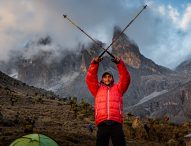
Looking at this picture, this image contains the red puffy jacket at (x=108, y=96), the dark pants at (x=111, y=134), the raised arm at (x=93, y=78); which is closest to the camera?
the dark pants at (x=111, y=134)

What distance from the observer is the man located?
12859 mm

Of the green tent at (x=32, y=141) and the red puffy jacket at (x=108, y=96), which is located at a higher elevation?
the red puffy jacket at (x=108, y=96)

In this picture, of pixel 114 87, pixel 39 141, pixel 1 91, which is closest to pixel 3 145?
pixel 39 141

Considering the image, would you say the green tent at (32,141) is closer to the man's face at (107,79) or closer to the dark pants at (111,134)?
the man's face at (107,79)

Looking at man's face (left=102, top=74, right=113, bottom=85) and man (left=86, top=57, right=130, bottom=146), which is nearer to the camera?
man (left=86, top=57, right=130, bottom=146)

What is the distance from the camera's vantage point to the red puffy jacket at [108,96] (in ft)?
42.6

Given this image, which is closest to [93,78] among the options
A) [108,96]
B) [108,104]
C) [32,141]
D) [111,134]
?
[108,96]

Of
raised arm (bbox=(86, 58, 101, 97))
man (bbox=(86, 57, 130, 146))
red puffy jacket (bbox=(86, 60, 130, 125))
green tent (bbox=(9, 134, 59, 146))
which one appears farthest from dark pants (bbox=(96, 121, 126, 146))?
green tent (bbox=(9, 134, 59, 146))

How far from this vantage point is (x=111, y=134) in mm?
12875

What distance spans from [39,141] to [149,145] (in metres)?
29.9

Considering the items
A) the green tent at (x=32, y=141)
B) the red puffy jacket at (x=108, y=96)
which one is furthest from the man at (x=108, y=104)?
the green tent at (x=32, y=141)

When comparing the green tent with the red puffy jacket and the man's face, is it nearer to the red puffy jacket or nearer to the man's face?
the red puffy jacket

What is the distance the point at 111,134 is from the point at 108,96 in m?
1.06

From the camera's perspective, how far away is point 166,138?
206ft
